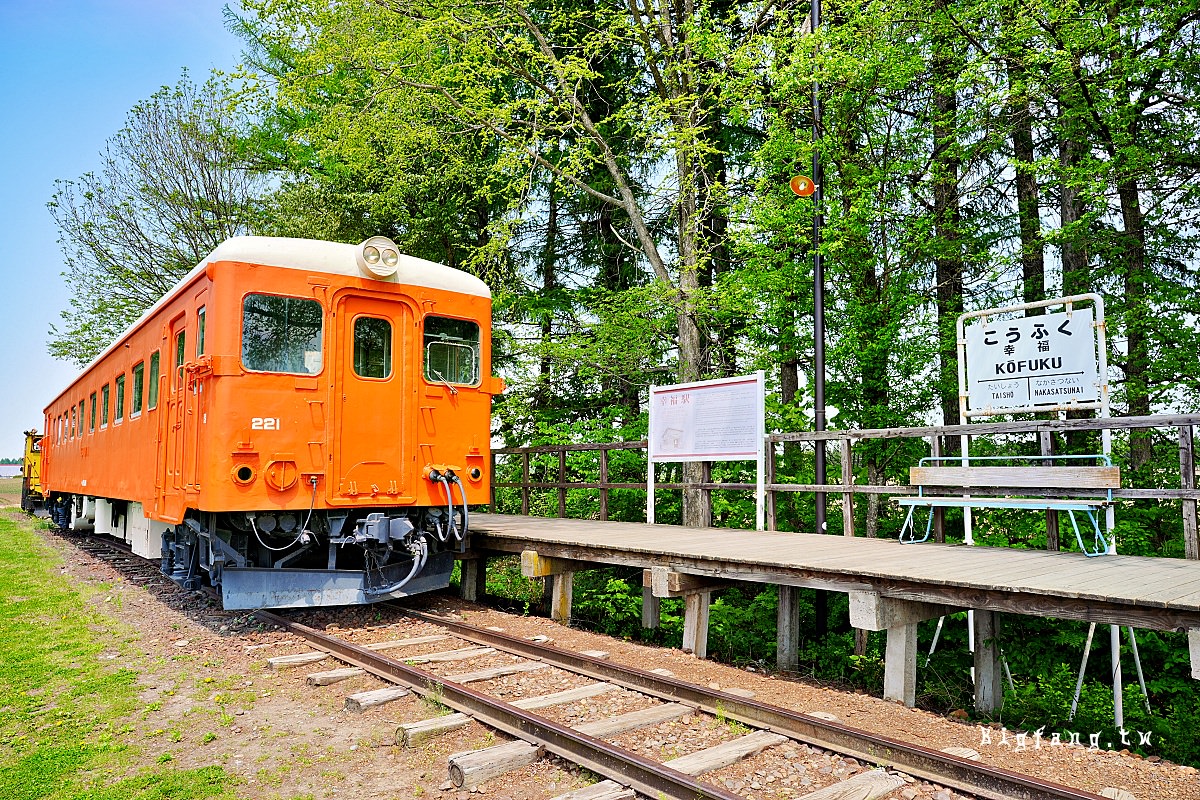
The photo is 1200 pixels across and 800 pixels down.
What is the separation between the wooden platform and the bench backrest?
0.59 meters

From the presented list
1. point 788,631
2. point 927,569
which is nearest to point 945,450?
point 788,631

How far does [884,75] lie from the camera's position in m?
10.9

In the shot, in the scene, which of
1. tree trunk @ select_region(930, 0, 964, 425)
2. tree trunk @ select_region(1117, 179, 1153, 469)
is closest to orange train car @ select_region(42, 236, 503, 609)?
tree trunk @ select_region(930, 0, 964, 425)

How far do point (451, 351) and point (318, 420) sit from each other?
64.8 inches

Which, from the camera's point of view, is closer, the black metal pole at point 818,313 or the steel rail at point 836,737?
the steel rail at point 836,737

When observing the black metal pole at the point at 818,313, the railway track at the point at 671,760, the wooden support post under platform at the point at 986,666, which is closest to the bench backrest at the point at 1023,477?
the black metal pole at the point at 818,313

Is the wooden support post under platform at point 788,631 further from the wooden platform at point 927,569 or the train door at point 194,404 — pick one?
the train door at point 194,404

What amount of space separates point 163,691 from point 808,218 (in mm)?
9275

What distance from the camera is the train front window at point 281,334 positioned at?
300 inches

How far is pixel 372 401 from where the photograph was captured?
8227 millimetres

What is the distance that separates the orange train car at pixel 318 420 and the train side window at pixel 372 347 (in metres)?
0.01

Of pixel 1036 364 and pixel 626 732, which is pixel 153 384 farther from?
pixel 1036 364

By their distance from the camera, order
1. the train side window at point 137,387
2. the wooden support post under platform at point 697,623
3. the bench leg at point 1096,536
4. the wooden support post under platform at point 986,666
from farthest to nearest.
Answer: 1. the train side window at point 137,387
2. the wooden support post under platform at point 697,623
3. the bench leg at point 1096,536
4. the wooden support post under platform at point 986,666

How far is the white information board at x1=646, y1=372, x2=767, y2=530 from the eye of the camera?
30.7ft
